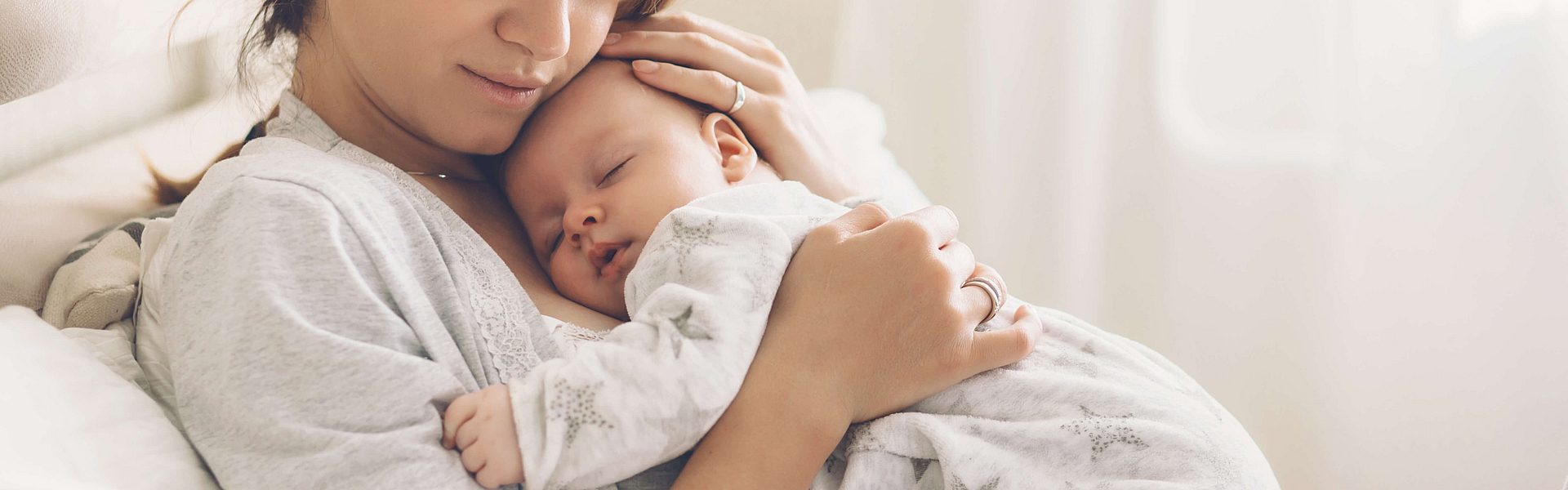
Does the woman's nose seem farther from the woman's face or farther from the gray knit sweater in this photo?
the gray knit sweater

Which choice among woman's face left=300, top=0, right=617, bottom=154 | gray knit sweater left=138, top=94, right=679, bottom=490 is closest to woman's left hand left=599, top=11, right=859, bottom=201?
woman's face left=300, top=0, right=617, bottom=154

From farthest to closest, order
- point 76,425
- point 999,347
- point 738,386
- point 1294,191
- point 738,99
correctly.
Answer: point 1294,191 → point 738,99 → point 999,347 → point 738,386 → point 76,425

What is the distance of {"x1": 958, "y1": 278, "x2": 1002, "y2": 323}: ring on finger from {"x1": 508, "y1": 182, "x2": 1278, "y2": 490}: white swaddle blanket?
0.06 m

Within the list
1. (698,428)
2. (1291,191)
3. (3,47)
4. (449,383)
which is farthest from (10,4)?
(1291,191)

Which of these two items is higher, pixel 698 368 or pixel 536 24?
pixel 536 24

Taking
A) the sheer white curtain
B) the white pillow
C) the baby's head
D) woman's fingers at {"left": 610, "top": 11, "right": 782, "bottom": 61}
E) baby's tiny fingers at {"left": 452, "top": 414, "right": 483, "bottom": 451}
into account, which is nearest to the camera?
the white pillow

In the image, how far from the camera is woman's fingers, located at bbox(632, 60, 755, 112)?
1045 millimetres

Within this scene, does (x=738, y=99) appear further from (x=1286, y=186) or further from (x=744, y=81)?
(x=1286, y=186)

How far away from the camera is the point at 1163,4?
191cm

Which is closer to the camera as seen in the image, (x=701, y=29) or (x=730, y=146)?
(x=730, y=146)

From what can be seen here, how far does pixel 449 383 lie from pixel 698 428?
0.65 ft

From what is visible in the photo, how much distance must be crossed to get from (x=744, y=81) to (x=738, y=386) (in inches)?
21.7

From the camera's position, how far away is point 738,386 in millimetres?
764

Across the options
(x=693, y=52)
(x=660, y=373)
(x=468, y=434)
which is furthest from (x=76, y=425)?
(x=693, y=52)
